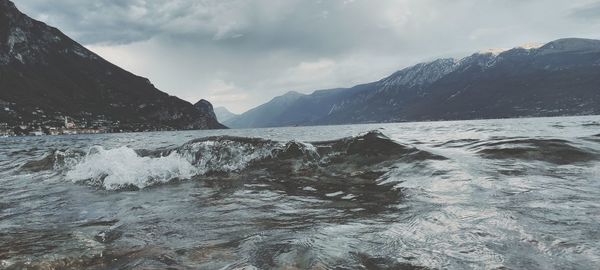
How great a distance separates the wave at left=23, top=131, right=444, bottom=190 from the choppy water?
122 millimetres

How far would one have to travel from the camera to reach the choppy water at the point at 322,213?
205 inches

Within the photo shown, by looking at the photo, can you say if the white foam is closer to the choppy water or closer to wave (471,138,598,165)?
the choppy water

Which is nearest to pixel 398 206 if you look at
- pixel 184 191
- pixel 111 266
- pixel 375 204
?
pixel 375 204

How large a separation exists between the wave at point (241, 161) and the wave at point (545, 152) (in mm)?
2974

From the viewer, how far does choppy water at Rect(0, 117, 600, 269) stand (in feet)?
17.1

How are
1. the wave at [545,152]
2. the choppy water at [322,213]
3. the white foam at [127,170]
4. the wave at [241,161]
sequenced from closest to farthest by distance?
the choppy water at [322,213], the wave at [545,152], the white foam at [127,170], the wave at [241,161]

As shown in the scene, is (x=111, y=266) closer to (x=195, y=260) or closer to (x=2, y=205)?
(x=195, y=260)

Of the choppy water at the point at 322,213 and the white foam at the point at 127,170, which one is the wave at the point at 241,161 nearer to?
the white foam at the point at 127,170

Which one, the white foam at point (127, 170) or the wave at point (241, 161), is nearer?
the white foam at point (127, 170)

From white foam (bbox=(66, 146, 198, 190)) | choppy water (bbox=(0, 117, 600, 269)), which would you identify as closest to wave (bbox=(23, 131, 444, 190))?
white foam (bbox=(66, 146, 198, 190))

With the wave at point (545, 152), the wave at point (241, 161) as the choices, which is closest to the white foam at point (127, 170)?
the wave at point (241, 161)

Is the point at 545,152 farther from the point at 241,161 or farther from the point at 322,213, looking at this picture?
the point at 241,161

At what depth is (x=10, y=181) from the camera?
17281 mm

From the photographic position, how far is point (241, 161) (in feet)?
63.1
